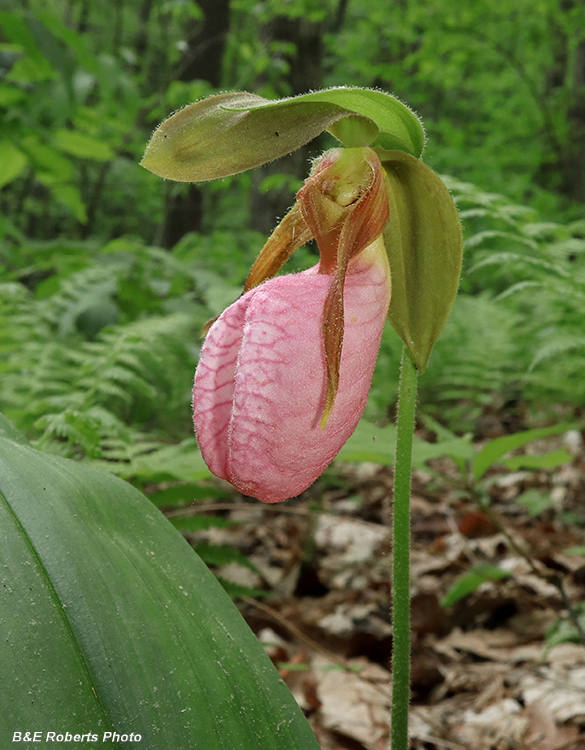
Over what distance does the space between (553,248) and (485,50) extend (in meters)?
4.73

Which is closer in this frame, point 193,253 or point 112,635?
point 112,635

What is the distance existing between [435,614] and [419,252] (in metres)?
1.32

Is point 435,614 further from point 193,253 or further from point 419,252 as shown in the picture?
point 193,253

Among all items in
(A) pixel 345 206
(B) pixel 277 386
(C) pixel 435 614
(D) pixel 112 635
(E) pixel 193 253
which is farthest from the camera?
(E) pixel 193 253

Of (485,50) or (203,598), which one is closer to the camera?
(203,598)

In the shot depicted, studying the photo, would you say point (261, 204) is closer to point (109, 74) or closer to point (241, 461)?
point (109, 74)

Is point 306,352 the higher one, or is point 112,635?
point 306,352

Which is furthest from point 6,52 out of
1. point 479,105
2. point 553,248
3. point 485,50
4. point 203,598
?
point 479,105

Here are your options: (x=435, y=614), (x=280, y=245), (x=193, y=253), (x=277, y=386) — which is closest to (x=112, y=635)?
(x=277, y=386)

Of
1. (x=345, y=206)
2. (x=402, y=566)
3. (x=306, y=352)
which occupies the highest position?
(x=345, y=206)

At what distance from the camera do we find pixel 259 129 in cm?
65

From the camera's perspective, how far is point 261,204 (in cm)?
444

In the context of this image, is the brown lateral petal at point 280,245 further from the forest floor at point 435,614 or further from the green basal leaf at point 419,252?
the forest floor at point 435,614

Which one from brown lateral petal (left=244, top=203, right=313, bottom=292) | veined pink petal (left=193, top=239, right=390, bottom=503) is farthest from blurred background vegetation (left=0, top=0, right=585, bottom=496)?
veined pink petal (left=193, top=239, right=390, bottom=503)
